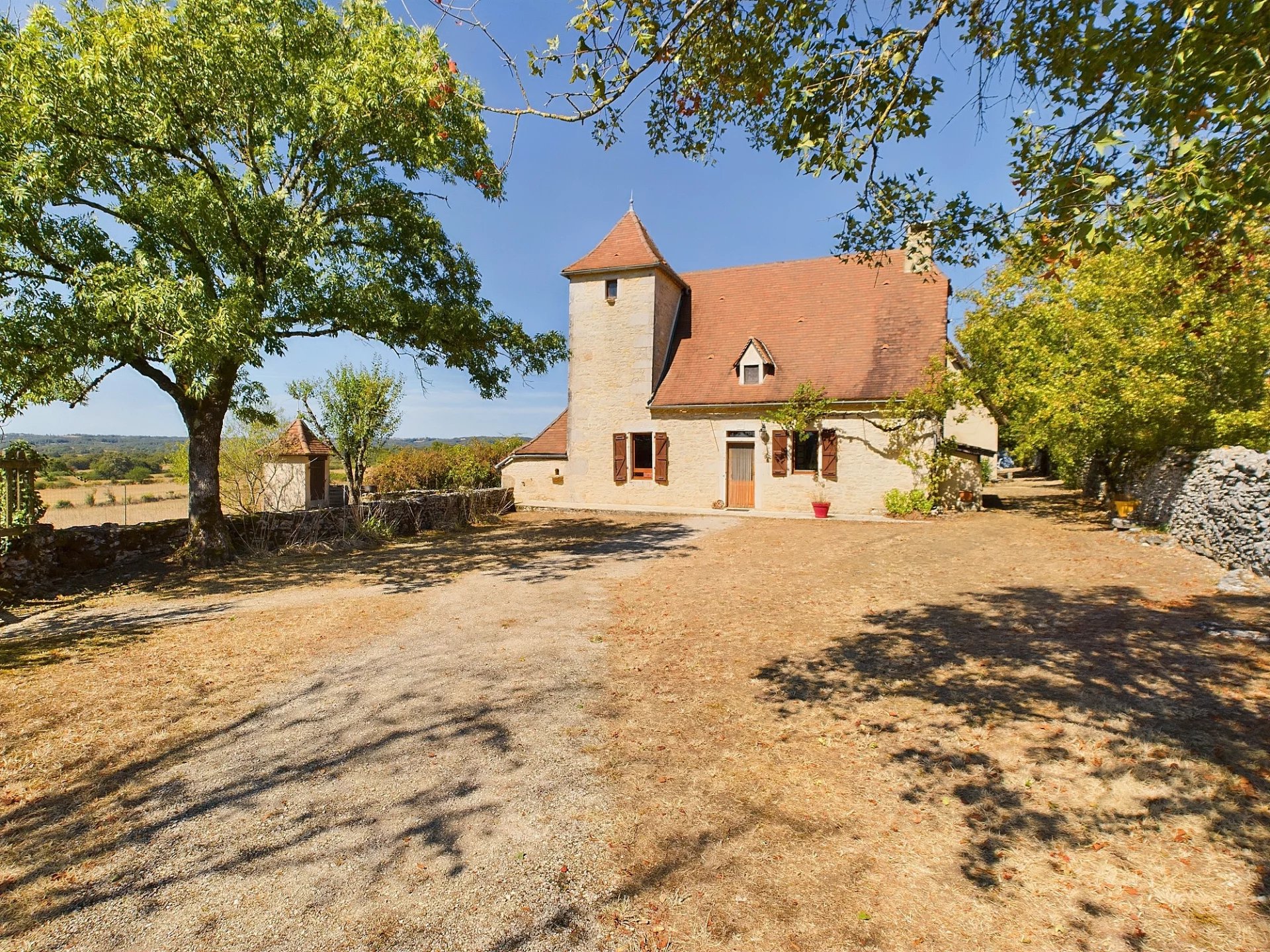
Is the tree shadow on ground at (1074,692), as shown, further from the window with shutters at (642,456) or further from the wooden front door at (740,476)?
the window with shutters at (642,456)

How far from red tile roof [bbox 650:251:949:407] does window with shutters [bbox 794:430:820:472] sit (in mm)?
1396

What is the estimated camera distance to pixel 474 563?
442 inches

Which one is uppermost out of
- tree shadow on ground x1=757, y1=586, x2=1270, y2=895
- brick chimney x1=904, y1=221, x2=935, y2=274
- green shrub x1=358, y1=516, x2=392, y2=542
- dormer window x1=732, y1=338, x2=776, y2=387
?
dormer window x1=732, y1=338, x2=776, y2=387

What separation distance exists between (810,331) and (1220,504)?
1165cm

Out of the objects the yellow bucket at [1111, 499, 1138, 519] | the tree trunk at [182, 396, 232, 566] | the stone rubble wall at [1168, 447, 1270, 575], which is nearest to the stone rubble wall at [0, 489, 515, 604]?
the tree trunk at [182, 396, 232, 566]

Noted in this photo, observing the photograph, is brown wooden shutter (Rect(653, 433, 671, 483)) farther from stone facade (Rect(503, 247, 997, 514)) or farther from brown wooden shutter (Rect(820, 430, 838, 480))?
brown wooden shutter (Rect(820, 430, 838, 480))

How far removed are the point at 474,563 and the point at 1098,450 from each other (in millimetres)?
19912

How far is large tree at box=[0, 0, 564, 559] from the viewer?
798cm

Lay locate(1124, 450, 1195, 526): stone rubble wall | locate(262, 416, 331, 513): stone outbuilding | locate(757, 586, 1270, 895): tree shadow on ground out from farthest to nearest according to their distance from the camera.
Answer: locate(262, 416, 331, 513): stone outbuilding → locate(1124, 450, 1195, 526): stone rubble wall → locate(757, 586, 1270, 895): tree shadow on ground

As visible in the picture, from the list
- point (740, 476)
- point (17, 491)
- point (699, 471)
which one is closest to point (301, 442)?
point (17, 491)

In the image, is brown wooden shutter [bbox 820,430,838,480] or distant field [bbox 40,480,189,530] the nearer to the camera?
brown wooden shutter [bbox 820,430,838,480]

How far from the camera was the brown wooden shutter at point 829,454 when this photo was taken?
17.7 m

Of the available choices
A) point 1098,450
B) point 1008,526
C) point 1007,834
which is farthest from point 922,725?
point 1098,450

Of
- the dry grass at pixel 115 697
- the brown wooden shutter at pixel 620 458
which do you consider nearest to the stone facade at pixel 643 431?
the brown wooden shutter at pixel 620 458
